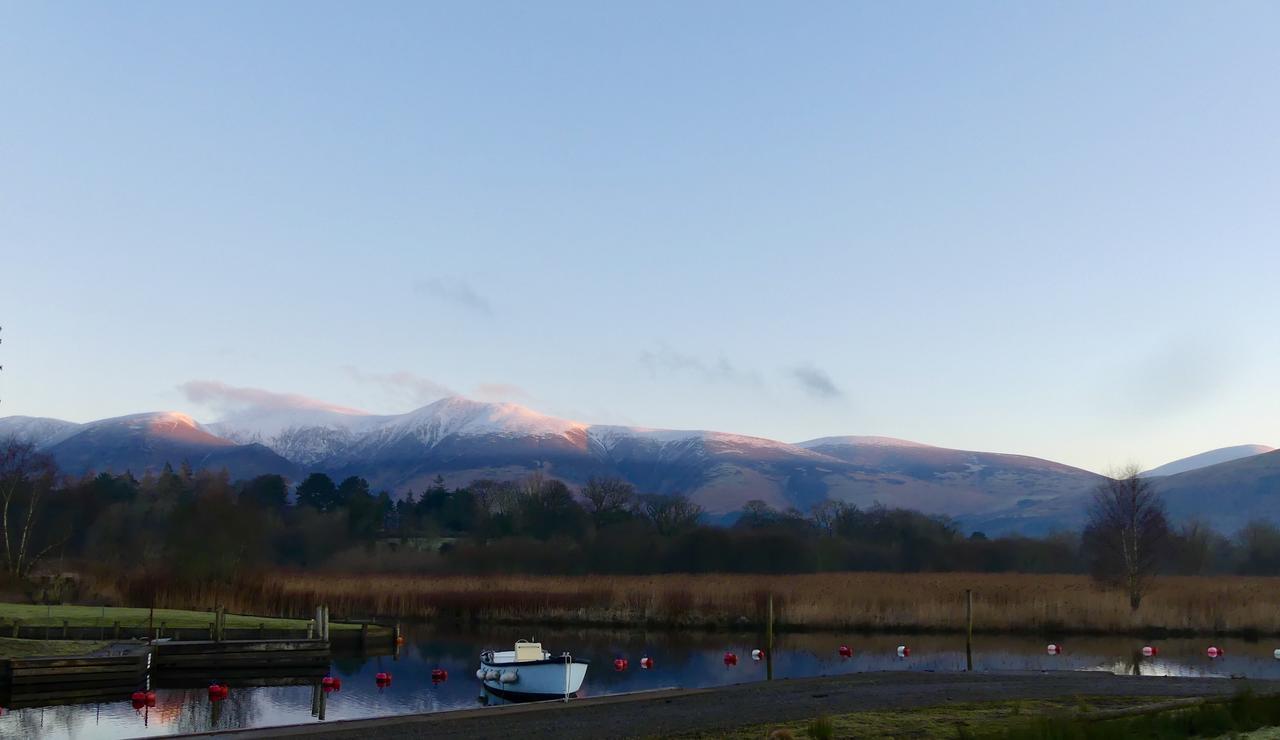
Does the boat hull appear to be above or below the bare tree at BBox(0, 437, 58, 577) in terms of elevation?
below

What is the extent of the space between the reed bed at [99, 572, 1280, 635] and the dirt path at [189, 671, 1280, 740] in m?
16.6

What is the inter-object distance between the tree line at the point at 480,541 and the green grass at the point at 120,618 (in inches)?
376

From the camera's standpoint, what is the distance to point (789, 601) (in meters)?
49.1

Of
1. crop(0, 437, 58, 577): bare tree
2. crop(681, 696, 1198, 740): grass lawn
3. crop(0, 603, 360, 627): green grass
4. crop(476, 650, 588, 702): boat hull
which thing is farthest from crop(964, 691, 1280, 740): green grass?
crop(0, 437, 58, 577): bare tree

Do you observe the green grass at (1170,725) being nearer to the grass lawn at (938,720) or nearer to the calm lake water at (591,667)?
the grass lawn at (938,720)

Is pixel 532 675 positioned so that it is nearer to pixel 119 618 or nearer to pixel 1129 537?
pixel 119 618

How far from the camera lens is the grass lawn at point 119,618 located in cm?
3831

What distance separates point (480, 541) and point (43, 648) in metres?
56.3

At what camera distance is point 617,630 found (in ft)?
161

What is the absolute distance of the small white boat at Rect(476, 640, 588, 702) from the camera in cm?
2975

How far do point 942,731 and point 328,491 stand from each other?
108m

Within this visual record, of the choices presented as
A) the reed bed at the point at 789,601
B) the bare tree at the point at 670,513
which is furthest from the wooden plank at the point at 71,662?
the bare tree at the point at 670,513

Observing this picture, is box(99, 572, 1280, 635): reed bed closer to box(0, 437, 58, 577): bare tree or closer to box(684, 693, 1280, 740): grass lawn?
box(0, 437, 58, 577): bare tree

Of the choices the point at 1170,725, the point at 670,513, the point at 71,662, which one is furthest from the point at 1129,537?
the point at 670,513
